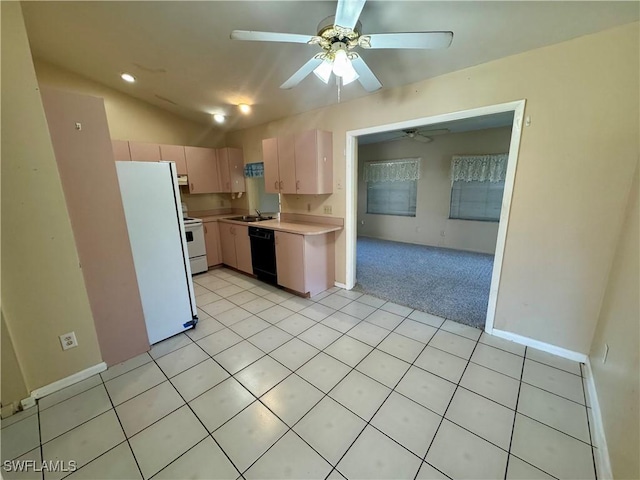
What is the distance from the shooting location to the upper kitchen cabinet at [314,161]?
3033 millimetres

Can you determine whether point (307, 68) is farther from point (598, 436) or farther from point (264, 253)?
point (598, 436)

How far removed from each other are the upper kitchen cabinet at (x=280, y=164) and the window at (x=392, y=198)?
3.42m

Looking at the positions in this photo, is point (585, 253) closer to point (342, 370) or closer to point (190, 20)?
point (342, 370)

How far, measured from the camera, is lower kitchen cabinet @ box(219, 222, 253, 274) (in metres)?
3.79

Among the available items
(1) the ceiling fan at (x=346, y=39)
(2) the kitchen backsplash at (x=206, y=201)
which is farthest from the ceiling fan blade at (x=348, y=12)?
(2) the kitchen backsplash at (x=206, y=201)

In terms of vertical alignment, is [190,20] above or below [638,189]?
above

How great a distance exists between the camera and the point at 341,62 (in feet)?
5.14

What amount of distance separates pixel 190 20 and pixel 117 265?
2.02m

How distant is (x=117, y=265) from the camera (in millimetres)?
1950

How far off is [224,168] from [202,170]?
37 centimetres

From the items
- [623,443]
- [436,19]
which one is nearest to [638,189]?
[623,443]

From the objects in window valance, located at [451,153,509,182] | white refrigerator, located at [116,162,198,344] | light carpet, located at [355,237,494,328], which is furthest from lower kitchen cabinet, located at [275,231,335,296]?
window valance, located at [451,153,509,182]

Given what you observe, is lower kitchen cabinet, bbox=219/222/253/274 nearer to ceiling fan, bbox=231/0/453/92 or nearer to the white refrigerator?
the white refrigerator

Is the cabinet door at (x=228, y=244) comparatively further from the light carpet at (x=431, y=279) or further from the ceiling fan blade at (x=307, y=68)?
the ceiling fan blade at (x=307, y=68)
